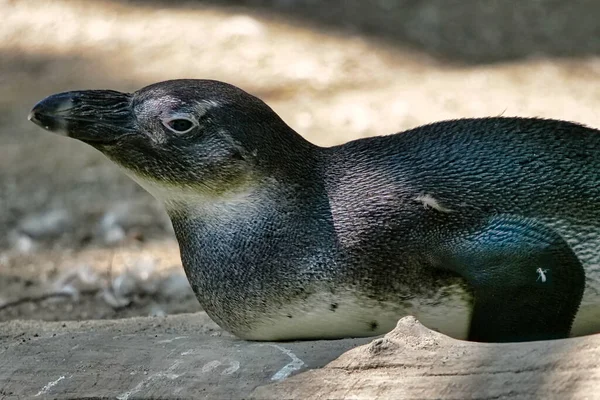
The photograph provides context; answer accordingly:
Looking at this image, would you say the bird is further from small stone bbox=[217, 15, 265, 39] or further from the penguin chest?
small stone bbox=[217, 15, 265, 39]

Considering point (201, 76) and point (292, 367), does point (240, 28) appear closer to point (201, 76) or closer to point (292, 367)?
point (201, 76)

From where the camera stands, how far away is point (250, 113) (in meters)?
3.01

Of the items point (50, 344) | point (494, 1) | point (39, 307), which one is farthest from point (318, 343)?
point (494, 1)

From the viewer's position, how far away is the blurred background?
4887mm

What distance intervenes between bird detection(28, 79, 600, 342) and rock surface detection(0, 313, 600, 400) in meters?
0.16

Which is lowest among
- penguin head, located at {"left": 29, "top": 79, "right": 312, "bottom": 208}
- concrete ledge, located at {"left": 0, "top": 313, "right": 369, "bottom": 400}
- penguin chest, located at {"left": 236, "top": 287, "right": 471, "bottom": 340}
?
concrete ledge, located at {"left": 0, "top": 313, "right": 369, "bottom": 400}

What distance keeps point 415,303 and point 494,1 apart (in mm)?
5068

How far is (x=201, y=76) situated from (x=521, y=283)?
13.4ft

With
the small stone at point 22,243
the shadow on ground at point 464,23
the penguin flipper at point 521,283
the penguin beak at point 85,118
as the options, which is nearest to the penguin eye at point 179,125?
the penguin beak at point 85,118

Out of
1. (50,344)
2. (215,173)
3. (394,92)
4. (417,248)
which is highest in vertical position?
(394,92)

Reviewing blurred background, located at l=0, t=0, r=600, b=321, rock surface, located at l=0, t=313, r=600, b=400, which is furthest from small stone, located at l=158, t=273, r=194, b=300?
rock surface, located at l=0, t=313, r=600, b=400

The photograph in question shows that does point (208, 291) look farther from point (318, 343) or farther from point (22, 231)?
point (22, 231)

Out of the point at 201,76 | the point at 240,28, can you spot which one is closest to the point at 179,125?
the point at 201,76

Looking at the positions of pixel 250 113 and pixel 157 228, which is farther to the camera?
pixel 157 228
